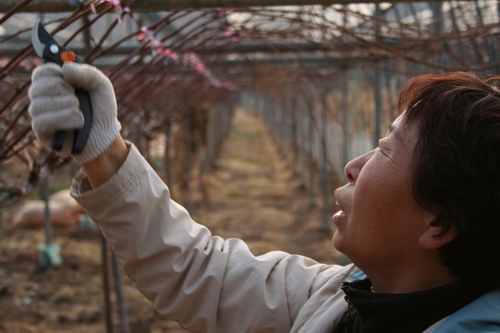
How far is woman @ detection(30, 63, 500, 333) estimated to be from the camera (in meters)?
1.17

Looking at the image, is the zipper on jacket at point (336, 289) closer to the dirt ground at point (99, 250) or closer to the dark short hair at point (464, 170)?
the dark short hair at point (464, 170)

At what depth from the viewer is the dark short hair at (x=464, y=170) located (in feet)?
3.82

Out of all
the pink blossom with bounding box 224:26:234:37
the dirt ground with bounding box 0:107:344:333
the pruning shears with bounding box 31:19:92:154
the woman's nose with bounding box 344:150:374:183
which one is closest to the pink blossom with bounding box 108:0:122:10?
the pruning shears with bounding box 31:19:92:154

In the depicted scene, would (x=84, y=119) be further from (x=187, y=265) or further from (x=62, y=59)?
(x=187, y=265)

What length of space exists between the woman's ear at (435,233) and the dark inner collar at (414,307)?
0.10 metres

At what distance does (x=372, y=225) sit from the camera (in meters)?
1.31

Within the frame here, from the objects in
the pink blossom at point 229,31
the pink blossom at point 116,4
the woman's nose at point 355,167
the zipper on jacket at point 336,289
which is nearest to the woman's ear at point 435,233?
the woman's nose at point 355,167

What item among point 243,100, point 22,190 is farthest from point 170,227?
point 243,100

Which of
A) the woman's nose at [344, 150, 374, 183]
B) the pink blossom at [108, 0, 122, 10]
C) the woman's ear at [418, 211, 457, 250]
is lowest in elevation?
the woman's ear at [418, 211, 457, 250]

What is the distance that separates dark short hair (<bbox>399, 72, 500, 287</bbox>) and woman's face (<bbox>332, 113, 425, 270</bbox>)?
3 centimetres

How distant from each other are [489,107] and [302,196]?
10.8 metres

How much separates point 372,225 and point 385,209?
50mm

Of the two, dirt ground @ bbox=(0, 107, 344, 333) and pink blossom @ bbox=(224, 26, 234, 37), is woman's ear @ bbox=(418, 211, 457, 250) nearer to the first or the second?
pink blossom @ bbox=(224, 26, 234, 37)

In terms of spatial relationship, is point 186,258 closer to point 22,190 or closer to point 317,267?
point 317,267
